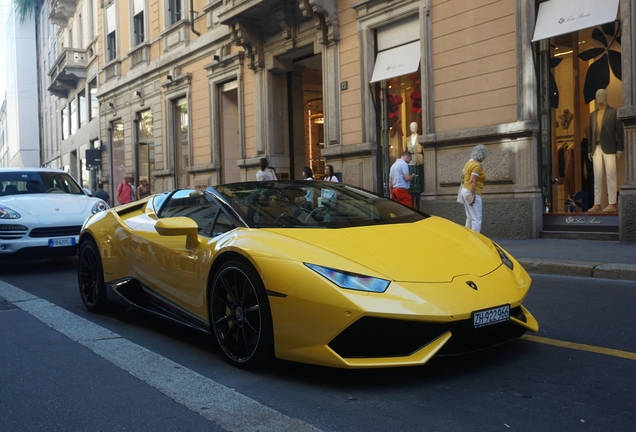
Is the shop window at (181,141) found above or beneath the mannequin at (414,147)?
above

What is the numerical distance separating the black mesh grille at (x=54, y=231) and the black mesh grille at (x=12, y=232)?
12 centimetres

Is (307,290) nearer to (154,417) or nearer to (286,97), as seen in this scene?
(154,417)

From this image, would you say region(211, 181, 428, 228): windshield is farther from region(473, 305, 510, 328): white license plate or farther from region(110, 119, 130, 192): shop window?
region(110, 119, 130, 192): shop window

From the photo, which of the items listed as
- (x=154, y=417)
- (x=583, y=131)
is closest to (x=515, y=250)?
(x=583, y=131)

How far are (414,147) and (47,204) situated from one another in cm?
746

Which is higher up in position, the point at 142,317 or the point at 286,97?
the point at 286,97

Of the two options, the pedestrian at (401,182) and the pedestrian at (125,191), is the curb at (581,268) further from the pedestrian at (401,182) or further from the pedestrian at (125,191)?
the pedestrian at (125,191)

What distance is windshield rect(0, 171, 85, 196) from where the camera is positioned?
9538 mm

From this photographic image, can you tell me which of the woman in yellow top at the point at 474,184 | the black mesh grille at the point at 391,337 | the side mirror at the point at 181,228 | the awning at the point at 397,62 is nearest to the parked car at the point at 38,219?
the side mirror at the point at 181,228

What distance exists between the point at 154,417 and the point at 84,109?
111ft

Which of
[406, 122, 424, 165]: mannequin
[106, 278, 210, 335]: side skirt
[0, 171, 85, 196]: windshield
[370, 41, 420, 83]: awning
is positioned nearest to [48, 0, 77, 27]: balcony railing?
[370, 41, 420, 83]: awning

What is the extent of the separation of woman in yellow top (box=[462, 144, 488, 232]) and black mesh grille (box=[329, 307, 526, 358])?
23.7 ft

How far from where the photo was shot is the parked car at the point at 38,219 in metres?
8.45

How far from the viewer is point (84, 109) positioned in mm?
34188
